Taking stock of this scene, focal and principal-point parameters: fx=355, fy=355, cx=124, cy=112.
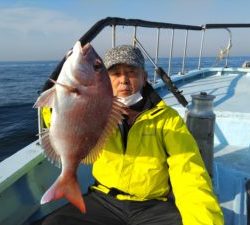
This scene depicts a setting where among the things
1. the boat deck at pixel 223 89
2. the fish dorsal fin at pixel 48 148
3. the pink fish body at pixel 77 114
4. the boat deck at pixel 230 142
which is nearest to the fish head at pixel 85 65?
the pink fish body at pixel 77 114

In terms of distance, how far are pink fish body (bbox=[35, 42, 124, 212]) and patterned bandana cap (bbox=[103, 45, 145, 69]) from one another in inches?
26.0

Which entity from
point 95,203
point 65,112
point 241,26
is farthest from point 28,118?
point 65,112

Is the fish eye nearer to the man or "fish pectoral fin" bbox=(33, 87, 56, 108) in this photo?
"fish pectoral fin" bbox=(33, 87, 56, 108)

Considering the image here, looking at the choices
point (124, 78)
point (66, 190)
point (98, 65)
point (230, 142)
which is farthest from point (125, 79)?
point (230, 142)

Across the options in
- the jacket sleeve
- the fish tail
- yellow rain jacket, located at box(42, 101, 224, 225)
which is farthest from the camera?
yellow rain jacket, located at box(42, 101, 224, 225)

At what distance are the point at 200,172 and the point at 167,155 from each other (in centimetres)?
27

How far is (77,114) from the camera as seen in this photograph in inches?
70.6

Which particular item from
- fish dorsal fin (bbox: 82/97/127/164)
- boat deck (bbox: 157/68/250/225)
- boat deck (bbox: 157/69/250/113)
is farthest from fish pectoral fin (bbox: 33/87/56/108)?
boat deck (bbox: 157/69/250/113)

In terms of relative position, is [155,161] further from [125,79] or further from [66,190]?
[66,190]

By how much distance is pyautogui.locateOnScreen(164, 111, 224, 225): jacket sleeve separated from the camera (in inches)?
90.0

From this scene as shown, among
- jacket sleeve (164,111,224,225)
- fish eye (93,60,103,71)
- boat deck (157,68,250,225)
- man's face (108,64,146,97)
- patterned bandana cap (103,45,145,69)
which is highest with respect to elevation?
fish eye (93,60,103,71)

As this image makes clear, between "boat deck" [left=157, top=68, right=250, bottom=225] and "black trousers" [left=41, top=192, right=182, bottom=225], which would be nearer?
"black trousers" [left=41, top=192, right=182, bottom=225]

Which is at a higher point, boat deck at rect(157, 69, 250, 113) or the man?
the man

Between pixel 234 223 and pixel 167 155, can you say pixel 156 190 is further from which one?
pixel 234 223
